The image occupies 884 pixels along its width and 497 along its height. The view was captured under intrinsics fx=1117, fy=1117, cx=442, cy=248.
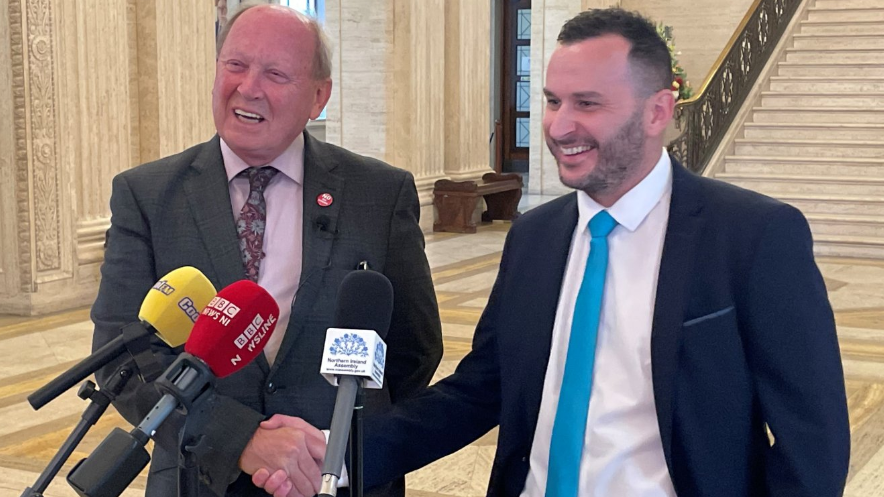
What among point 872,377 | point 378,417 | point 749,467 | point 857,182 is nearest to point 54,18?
point 872,377

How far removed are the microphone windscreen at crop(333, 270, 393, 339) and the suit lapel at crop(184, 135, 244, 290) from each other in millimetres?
837

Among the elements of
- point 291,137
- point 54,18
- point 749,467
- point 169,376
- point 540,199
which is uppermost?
point 54,18

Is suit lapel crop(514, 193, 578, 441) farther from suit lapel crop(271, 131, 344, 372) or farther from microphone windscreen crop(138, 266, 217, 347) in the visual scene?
microphone windscreen crop(138, 266, 217, 347)

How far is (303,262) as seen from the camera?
8.16 ft

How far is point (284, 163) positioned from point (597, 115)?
82 centimetres

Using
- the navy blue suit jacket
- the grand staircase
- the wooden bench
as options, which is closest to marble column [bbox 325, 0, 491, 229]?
the wooden bench

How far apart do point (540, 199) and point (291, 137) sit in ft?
50.3

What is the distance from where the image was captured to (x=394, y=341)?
265 cm

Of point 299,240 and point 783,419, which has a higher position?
point 299,240

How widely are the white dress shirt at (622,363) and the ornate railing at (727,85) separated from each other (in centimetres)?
1150

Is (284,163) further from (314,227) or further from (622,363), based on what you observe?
(622,363)

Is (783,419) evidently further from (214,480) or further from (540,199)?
(540,199)

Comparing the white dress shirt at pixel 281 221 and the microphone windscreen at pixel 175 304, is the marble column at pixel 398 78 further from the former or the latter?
the microphone windscreen at pixel 175 304

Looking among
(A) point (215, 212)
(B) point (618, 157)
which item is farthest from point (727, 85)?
(B) point (618, 157)
